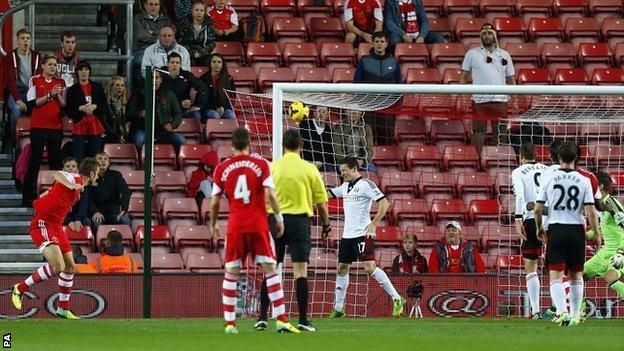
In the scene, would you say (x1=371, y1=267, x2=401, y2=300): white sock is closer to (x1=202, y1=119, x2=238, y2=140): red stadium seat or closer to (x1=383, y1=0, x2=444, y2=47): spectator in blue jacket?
(x1=202, y1=119, x2=238, y2=140): red stadium seat

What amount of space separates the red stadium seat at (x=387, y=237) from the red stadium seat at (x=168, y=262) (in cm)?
280

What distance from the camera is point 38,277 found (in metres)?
18.5

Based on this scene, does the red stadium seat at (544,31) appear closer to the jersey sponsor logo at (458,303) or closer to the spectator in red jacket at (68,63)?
the jersey sponsor logo at (458,303)

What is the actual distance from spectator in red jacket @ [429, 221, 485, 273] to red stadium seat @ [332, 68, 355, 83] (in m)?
3.83

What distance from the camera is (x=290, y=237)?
1562 cm

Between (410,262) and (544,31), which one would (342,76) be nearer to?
(544,31)

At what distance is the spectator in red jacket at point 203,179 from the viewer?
22.5 metres

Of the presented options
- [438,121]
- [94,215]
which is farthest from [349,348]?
[438,121]

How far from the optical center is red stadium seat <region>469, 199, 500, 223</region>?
2275 centimetres

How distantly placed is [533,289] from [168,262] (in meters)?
5.32

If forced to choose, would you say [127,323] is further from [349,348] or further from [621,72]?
[621,72]

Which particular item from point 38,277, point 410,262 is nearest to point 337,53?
point 410,262

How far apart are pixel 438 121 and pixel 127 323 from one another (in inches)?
296

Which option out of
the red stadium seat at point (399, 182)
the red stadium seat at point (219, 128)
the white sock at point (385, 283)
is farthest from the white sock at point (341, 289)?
the red stadium seat at point (219, 128)
